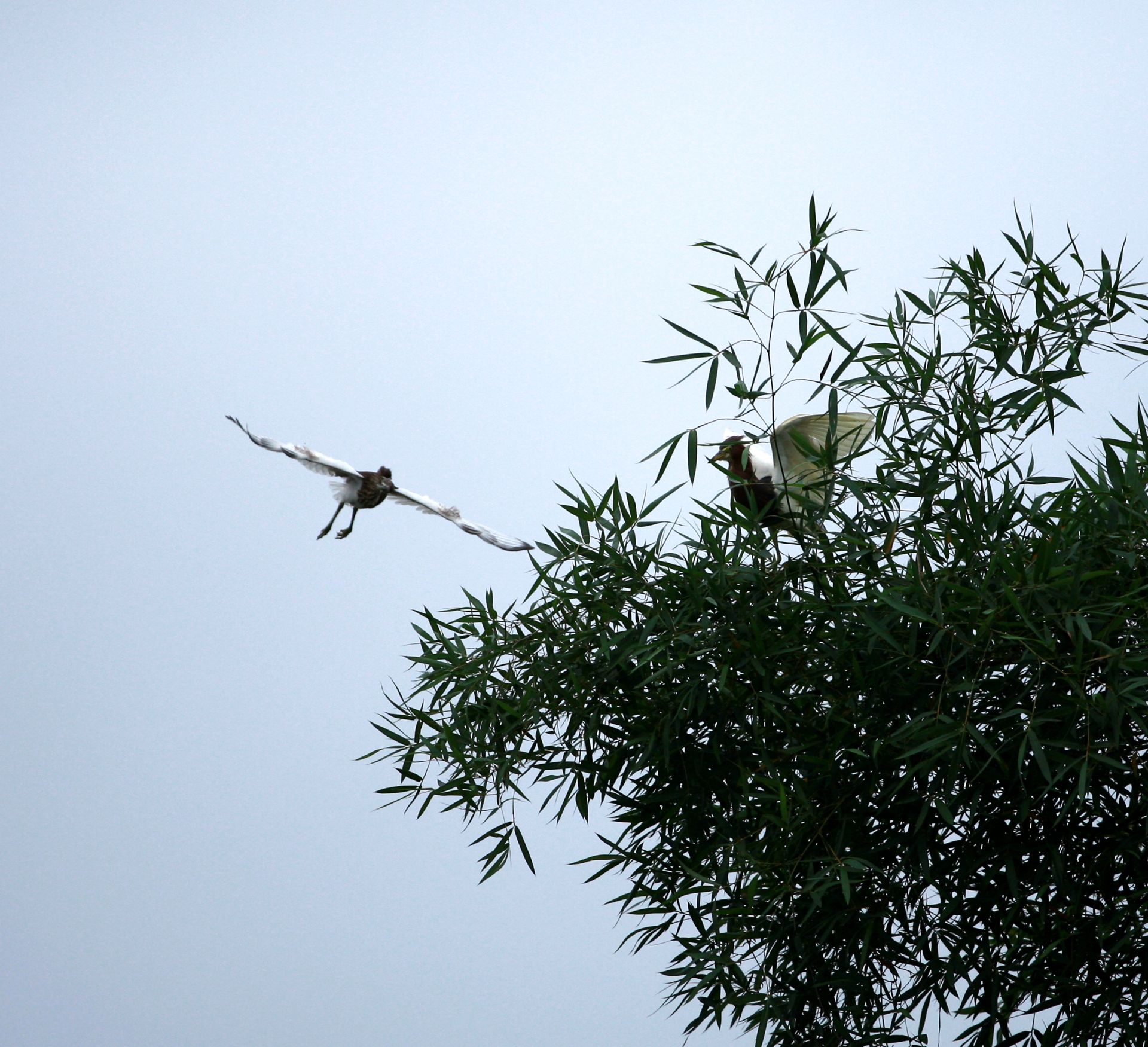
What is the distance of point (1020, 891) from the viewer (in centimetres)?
302

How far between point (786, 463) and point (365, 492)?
3.50 ft

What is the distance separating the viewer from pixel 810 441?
337cm

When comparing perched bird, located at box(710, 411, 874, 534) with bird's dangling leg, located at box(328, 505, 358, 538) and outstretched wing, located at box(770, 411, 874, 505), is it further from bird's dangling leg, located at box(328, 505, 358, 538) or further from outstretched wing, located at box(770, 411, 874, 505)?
bird's dangling leg, located at box(328, 505, 358, 538)

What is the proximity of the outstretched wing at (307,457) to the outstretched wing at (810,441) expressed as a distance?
3.44 ft

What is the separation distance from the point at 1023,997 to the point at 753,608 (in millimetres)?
1066

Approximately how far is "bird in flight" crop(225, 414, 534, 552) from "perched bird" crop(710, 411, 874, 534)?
55 centimetres

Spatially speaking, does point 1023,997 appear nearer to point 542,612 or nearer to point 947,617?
point 947,617

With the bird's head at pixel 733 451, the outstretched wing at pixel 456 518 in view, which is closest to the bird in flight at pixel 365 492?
the outstretched wing at pixel 456 518

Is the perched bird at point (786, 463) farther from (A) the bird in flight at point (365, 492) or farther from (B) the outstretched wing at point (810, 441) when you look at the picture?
(A) the bird in flight at point (365, 492)

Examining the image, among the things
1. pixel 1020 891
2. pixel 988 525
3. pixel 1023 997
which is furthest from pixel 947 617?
pixel 1023 997

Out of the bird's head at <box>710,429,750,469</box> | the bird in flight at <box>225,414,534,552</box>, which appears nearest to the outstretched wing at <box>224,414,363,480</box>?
the bird in flight at <box>225,414,534,552</box>

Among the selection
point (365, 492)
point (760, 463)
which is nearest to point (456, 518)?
point (365, 492)

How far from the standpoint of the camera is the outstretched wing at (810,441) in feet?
11.1

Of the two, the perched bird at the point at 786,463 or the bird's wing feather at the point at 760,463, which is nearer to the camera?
the perched bird at the point at 786,463
